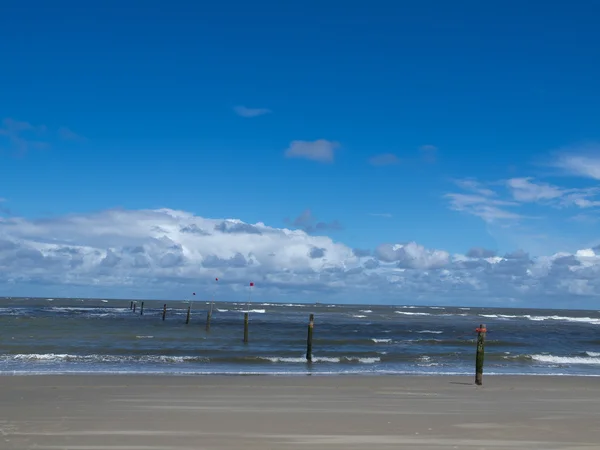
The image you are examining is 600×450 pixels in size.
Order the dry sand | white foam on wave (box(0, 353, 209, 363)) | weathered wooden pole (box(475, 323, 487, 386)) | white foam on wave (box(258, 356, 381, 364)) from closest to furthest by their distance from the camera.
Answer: the dry sand → weathered wooden pole (box(475, 323, 487, 386)) → white foam on wave (box(0, 353, 209, 363)) → white foam on wave (box(258, 356, 381, 364))

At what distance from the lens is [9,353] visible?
32.1m

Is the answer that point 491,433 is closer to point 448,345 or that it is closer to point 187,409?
point 187,409

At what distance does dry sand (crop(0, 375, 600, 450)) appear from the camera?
11.4m

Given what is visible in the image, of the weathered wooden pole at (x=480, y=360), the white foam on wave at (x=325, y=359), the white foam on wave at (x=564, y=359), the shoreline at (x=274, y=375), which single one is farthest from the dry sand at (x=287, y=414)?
the white foam on wave at (x=564, y=359)

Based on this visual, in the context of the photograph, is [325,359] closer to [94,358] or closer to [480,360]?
[94,358]

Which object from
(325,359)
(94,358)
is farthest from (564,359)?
(94,358)

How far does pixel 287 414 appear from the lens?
14.3 metres

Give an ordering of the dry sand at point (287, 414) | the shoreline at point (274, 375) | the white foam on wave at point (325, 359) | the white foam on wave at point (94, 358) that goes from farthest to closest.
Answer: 1. the white foam on wave at point (325, 359)
2. the white foam on wave at point (94, 358)
3. the shoreline at point (274, 375)
4. the dry sand at point (287, 414)

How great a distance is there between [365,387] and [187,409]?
7310 millimetres

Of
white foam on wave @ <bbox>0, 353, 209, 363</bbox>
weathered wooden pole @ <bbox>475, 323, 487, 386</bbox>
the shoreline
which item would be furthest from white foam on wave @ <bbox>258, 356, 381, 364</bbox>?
weathered wooden pole @ <bbox>475, 323, 487, 386</bbox>

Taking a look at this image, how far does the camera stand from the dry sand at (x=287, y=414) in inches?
448

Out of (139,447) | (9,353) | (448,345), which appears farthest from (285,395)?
(448,345)

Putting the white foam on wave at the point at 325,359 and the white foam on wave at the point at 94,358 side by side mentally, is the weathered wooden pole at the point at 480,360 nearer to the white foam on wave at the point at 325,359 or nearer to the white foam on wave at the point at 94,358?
the white foam on wave at the point at 325,359

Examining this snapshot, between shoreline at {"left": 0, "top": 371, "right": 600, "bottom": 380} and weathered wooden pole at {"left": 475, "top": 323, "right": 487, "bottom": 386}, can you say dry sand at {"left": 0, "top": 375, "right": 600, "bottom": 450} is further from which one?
shoreline at {"left": 0, "top": 371, "right": 600, "bottom": 380}
